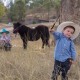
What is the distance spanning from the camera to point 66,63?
5508 mm

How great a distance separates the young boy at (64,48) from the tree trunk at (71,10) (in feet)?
16.4

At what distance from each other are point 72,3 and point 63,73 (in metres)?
5.22

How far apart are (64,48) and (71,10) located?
5.37 metres

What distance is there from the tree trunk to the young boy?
16.4 feet

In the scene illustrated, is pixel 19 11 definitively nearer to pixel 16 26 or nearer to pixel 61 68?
pixel 16 26

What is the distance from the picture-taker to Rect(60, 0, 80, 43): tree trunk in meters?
10.5

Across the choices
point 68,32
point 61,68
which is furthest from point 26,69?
point 68,32

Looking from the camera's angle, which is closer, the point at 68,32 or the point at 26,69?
the point at 68,32

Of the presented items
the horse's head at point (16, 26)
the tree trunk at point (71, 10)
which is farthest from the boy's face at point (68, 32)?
the horse's head at point (16, 26)

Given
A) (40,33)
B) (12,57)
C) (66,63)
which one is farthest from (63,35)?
(40,33)

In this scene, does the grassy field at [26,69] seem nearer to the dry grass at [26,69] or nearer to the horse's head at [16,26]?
the dry grass at [26,69]

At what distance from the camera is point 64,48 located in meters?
5.46

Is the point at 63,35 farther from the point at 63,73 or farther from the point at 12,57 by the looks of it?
the point at 12,57

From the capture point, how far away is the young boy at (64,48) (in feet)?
17.9
